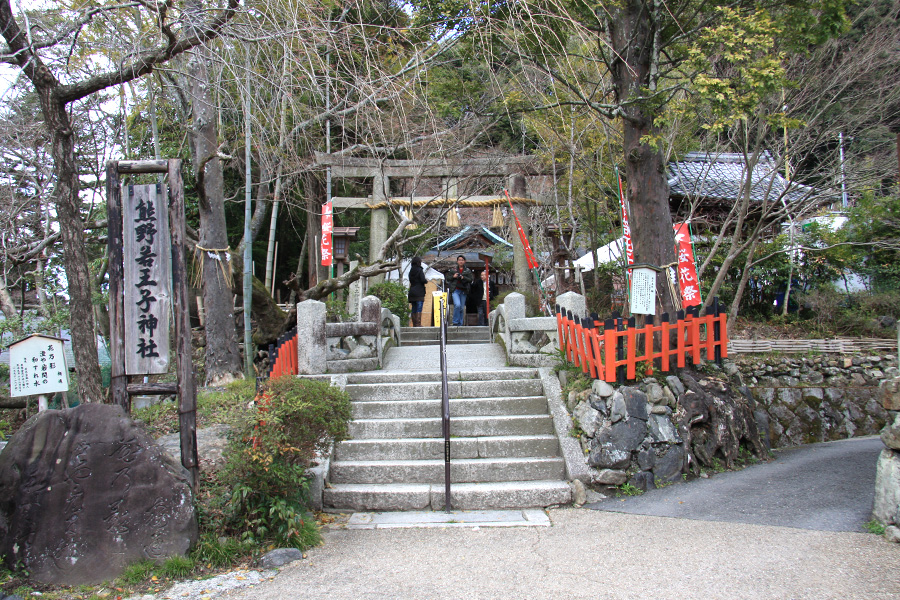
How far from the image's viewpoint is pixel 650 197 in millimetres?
8180

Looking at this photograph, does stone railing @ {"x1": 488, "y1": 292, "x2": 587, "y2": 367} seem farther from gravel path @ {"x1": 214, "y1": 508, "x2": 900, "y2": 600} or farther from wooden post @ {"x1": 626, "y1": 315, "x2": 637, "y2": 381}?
gravel path @ {"x1": 214, "y1": 508, "x2": 900, "y2": 600}

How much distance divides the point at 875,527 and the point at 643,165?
513 cm

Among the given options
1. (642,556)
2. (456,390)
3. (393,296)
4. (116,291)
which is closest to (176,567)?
(116,291)

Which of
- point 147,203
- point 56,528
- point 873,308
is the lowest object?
point 56,528

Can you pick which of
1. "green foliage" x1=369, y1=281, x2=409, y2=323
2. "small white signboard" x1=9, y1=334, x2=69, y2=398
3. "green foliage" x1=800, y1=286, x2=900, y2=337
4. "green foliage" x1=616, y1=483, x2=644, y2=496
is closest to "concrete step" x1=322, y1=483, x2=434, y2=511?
"green foliage" x1=616, y1=483, x2=644, y2=496

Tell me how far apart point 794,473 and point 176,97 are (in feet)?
38.8

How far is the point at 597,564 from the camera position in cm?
469

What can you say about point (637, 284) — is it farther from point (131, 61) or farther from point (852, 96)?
point (852, 96)

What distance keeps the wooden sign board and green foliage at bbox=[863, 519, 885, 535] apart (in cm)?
647

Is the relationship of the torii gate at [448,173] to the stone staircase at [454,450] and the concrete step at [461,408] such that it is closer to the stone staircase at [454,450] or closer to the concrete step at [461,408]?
the stone staircase at [454,450]

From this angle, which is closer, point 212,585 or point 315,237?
point 212,585

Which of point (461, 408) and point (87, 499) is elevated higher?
point (461, 408)

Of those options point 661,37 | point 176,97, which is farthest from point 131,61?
point 661,37

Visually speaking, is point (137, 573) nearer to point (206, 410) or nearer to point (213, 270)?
point (206, 410)
